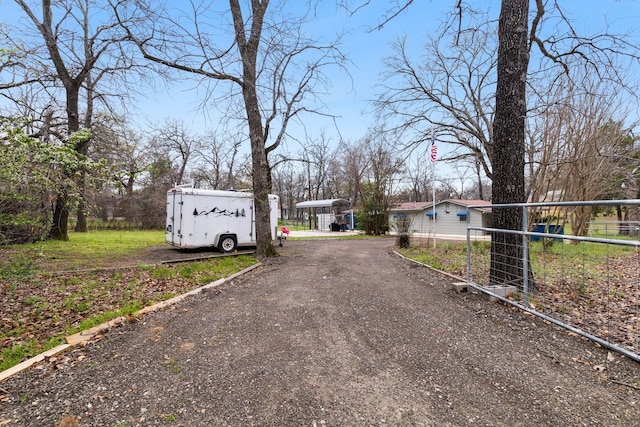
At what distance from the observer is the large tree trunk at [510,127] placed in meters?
4.85

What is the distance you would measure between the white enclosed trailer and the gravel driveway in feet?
19.7

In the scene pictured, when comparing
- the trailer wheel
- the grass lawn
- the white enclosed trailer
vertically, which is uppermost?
the white enclosed trailer

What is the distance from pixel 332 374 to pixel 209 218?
840 cm

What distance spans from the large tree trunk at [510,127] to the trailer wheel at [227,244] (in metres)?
7.89

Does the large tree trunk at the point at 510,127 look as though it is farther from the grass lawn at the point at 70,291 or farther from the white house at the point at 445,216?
the white house at the point at 445,216

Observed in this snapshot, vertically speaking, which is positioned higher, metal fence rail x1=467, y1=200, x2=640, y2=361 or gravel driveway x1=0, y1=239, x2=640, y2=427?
metal fence rail x1=467, y1=200, x2=640, y2=361

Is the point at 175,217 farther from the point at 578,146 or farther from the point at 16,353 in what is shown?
the point at 578,146

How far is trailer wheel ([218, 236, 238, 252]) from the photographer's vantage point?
406 inches

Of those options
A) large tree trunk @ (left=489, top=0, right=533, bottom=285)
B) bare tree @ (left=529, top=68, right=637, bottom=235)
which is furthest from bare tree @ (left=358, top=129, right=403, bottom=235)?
large tree trunk @ (left=489, top=0, right=533, bottom=285)

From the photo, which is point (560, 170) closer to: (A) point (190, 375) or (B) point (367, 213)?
(B) point (367, 213)

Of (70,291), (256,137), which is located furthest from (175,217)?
(70,291)

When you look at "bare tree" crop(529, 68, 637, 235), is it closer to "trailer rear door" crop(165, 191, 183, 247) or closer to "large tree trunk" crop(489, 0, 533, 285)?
"large tree trunk" crop(489, 0, 533, 285)

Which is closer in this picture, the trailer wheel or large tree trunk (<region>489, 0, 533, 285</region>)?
large tree trunk (<region>489, 0, 533, 285</region>)

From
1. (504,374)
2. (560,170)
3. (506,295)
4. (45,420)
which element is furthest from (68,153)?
(560,170)
